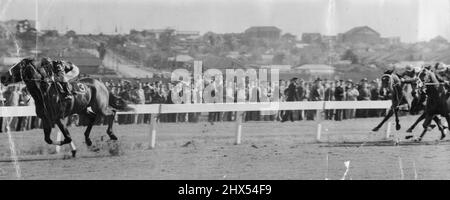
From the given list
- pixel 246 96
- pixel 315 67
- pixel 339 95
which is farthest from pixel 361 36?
pixel 246 96

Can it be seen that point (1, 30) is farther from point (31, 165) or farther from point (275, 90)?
point (275, 90)

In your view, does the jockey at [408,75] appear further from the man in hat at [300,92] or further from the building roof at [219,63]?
the building roof at [219,63]

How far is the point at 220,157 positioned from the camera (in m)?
11.2

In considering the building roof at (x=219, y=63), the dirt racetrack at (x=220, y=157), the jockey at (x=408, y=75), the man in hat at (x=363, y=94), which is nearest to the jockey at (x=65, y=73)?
the dirt racetrack at (x=220, y=157)

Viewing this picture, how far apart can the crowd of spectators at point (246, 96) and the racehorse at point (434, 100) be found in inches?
26.5

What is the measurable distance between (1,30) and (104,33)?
131cm

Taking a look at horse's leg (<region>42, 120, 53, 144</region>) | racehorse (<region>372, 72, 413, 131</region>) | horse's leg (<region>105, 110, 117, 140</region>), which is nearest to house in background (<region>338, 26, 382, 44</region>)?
racehorse (<region>372, 72, 413, 131</region>)

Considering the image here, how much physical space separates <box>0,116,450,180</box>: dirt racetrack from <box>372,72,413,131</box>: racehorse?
656 mm

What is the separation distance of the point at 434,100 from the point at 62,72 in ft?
19.2

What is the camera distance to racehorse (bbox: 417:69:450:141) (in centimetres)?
1280

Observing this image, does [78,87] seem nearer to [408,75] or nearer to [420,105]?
[408,75]

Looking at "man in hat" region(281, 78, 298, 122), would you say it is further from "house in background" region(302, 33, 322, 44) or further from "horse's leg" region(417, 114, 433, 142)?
"horse's leg" region(417, 114, 433, 142)
